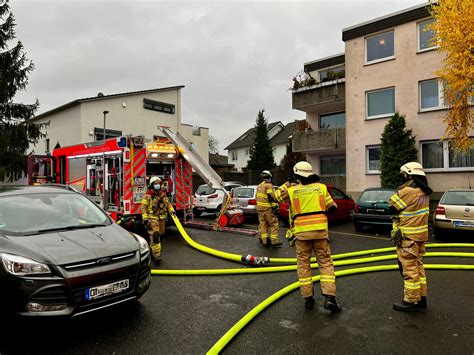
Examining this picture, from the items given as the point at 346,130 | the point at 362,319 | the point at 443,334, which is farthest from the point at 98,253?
the point at 346,130

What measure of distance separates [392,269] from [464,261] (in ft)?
Result: 6.39

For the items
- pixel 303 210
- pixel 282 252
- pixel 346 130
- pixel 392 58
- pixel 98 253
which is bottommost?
pixel 282 252

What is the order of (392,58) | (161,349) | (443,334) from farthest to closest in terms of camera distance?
(392,58) < (443,334) < (161,349)

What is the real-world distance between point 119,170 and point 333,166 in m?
14.8

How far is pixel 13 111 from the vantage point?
20031 millimetres

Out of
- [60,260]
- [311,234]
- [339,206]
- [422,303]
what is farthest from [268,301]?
[339,206]

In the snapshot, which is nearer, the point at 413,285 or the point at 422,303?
the point at 413,285

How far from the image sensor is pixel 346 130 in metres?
19.1

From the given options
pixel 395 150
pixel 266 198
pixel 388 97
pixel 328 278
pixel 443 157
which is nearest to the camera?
pixel 328 278

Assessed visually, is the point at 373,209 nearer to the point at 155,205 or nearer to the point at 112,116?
the point at 155,205

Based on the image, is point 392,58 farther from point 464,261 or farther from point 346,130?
point 464,261

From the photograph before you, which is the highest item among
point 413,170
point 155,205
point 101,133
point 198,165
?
point 101,133

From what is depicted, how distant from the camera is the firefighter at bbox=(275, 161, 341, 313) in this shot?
4573 millimetres

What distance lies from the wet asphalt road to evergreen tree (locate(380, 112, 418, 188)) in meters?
10.8
